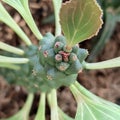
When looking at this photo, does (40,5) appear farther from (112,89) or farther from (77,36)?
(77,36)

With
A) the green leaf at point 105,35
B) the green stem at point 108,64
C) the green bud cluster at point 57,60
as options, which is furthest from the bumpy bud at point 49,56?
the green leaf at point 105,35

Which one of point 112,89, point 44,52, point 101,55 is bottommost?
point 112,89

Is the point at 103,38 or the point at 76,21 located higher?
the point at 76,21

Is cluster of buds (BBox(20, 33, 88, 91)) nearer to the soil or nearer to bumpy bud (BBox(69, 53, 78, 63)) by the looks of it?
bumpy bud (BBox(69, 53, 78, 63))

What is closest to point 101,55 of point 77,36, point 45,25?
point 45,25

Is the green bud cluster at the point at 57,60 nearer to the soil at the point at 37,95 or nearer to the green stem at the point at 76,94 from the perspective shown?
the green stem at the point at 76,94
